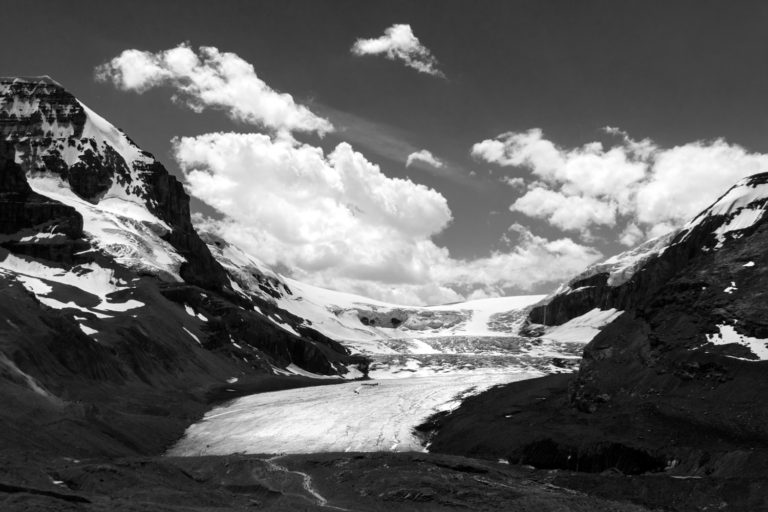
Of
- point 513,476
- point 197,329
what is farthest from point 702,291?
point 197,329

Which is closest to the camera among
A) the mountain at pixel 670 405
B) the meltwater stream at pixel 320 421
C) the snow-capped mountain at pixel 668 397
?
the mountain at pixel 670 405

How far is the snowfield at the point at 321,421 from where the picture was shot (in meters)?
91.5

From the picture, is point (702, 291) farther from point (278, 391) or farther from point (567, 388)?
point (278, 391)

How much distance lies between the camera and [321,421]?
358 ft

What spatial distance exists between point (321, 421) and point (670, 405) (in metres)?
55.4

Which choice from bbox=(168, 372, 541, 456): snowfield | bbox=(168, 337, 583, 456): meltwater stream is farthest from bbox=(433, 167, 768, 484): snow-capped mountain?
bbox=(168, 372, 541, 456): snowfield

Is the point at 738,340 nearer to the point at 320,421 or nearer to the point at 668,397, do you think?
the point at 668,397

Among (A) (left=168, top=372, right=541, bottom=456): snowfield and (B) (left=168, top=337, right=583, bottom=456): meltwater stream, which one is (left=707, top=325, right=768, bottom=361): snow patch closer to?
(A) (left=168, top=372, right=541, bottom=456): snowfield

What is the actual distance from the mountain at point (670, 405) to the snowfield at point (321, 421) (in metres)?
9.12

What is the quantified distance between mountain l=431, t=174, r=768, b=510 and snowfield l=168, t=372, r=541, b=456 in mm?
9122

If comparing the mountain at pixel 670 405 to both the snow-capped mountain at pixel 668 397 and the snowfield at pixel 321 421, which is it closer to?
the snow-capped mountain at pixel 668 397

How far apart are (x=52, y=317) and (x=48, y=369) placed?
18.9 m

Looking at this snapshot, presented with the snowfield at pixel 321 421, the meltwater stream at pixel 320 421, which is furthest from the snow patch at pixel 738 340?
the meltwater stream at pixel 320 421

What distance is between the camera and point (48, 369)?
103500 mm
